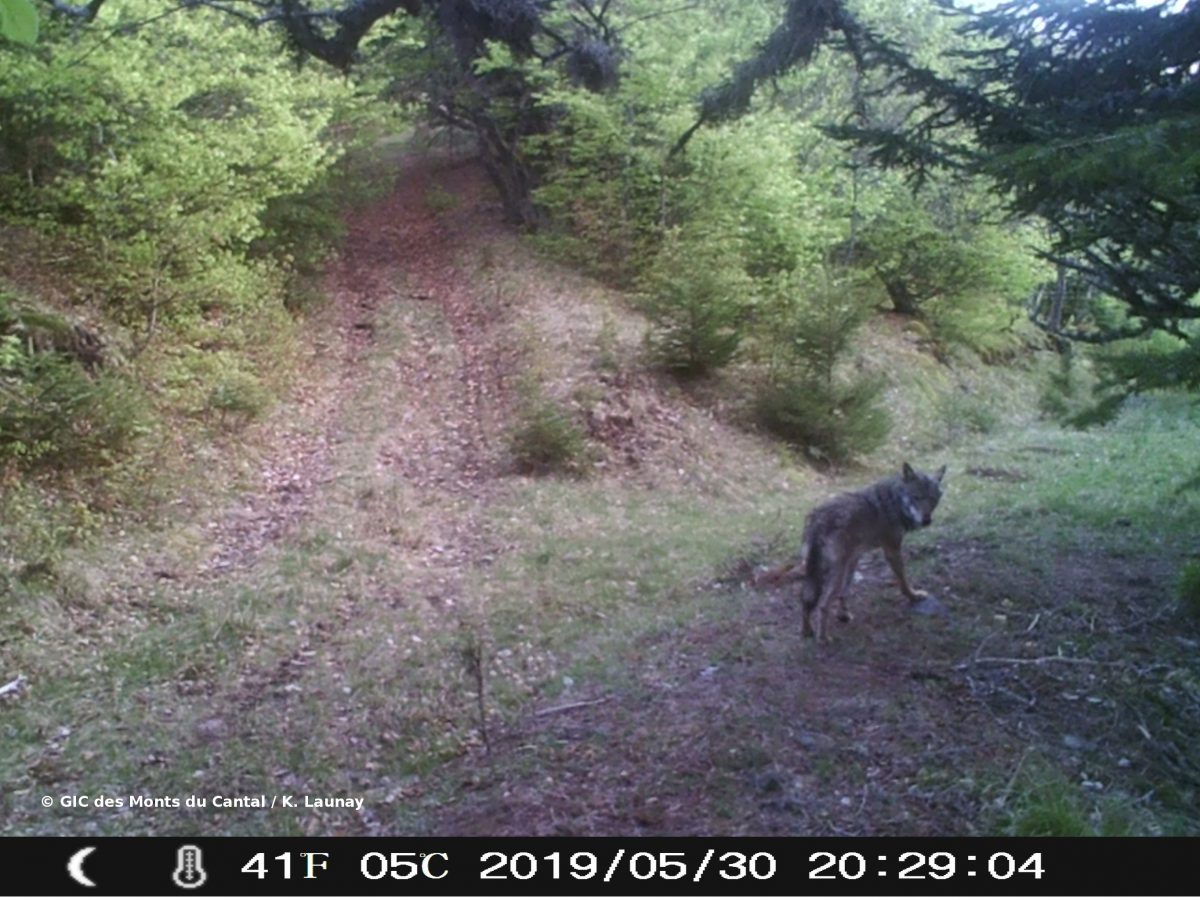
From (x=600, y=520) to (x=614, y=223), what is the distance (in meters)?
9.22

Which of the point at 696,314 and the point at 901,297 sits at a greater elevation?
the point at 696,314

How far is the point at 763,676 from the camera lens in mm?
5730

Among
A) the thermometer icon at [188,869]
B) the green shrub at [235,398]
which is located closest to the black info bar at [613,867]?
the thermometer icon at [188,869]

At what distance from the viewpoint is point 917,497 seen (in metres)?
6.35

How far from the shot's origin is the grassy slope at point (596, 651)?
453 centimetres

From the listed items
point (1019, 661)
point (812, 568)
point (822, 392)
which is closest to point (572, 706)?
point (812, 568)

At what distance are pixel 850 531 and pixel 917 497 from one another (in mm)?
561

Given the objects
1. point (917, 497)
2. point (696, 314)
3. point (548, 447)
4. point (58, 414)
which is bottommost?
point (548, 447)

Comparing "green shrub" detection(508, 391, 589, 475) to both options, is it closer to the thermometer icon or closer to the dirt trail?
the dirt trail

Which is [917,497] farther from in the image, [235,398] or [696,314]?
[235,398]

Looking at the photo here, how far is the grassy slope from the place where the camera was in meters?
4.53

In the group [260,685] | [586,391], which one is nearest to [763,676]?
[260,685]

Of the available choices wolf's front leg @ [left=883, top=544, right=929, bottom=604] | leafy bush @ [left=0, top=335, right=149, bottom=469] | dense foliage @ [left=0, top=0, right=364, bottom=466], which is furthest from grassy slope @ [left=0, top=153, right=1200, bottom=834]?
dense foliage @ [left=0, top=0, right=364, bottom=466]

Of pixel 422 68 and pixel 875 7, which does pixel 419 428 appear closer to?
pixel 422 68
